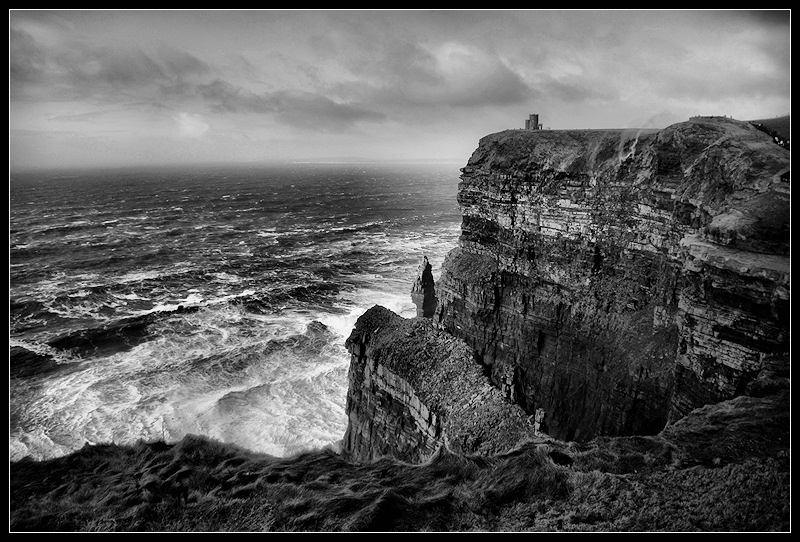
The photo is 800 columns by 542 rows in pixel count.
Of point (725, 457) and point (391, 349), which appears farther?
point (391, 349)

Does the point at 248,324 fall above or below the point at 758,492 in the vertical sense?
below

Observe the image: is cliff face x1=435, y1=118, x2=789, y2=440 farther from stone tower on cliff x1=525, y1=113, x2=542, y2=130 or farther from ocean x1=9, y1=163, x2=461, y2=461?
ocean x1=9, y1=163, x2=461, y2=461

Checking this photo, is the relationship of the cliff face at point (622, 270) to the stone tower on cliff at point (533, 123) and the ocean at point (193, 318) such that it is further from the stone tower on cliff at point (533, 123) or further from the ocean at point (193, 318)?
the ocean at point (193, 318)

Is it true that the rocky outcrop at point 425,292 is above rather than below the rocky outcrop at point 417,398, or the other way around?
above

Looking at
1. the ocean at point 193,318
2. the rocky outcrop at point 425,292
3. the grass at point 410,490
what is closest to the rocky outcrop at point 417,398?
the ocean at point 193,318

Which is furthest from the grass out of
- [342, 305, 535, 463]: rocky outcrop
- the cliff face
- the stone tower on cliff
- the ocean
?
the stone tower on cliff

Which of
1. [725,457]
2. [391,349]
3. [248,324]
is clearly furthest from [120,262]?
[725,457]

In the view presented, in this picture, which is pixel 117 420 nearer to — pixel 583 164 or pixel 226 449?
pixel 226 449
